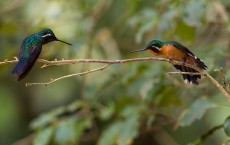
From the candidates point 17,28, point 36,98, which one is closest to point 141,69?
A: point 17,28

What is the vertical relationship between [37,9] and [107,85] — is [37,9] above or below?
above

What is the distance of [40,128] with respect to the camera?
14.0 feet

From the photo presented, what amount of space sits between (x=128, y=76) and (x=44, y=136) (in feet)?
2.27

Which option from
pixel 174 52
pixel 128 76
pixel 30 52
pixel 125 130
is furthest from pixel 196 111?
pixel 30 52

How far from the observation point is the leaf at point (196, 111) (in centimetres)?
321

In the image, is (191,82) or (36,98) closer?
(191,82)

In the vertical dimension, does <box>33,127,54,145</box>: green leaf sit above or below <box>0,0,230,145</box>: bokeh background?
below

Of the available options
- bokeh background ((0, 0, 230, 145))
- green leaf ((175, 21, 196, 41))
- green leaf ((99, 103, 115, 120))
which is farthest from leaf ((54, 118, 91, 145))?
green leaf ((175, 21, 196, 41))

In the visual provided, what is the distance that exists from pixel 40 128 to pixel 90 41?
2.72ft

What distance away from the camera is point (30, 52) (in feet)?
6.89

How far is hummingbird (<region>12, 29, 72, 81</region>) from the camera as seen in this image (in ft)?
6.55

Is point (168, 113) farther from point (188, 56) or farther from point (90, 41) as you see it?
point (188, 56)

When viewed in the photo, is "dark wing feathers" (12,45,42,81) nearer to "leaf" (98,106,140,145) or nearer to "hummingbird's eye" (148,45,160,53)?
"hummingbird's eye" (148,45,160,53)

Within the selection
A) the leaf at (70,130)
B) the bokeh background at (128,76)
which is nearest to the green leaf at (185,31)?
the bokeh background at (128,76)
